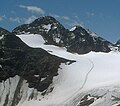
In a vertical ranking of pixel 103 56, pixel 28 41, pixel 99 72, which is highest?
pixel 28 41

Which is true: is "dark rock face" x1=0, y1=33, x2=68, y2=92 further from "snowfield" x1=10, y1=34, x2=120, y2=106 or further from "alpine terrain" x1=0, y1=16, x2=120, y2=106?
"snowfield" x1=10, y1=34, x2=120, y2=106

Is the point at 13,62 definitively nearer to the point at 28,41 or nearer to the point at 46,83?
the point at 46,83

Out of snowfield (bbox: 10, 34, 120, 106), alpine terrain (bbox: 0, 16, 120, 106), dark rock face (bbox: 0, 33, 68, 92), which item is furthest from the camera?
dark rock face (bbox: 0, 33, 68, 92)

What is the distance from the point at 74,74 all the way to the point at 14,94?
15.1 meters

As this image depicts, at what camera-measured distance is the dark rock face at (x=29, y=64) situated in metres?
97.9

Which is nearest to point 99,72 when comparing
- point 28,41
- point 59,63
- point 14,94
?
point 59,63

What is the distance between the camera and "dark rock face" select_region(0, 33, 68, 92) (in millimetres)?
97894

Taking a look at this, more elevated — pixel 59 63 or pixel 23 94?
pixel 59 63

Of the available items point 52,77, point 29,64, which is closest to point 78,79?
point 52,77

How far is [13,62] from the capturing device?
352 feet

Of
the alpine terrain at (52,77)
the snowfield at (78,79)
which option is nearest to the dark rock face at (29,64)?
the alpine terrain at (52,77)

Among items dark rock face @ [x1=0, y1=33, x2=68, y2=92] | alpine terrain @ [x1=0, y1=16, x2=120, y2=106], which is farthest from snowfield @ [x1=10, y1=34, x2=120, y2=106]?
dark rock face @ [x1=0, y1=33, x2=68, y2=92]

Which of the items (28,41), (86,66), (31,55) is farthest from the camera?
(28,41)

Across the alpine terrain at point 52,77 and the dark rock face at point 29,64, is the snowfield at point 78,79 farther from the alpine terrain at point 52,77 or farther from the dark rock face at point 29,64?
the dark rock face at point 29,64
